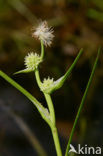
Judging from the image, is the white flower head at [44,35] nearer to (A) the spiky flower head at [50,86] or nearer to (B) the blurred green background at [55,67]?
(A) the spiky flower head at [50,86]

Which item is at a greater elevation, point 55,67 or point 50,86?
point 55,67

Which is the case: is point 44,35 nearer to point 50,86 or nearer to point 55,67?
point 50,86

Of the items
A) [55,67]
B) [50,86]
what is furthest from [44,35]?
[55,67]

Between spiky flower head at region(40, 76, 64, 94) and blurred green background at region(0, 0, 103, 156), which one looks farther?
blurred green background at region(0, 0, 103, 156)

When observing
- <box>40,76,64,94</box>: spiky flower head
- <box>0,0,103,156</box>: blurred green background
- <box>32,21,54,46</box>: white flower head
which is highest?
<box>0,0,103,156</box>: blurred green background

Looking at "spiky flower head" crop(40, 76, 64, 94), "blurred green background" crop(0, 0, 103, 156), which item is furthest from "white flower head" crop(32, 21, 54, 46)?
"blurred green background" crop(0, 0, 103, 156)

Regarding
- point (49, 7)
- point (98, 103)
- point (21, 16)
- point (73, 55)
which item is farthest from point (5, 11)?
point (98, 103)

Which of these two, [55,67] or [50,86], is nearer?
[50,86]

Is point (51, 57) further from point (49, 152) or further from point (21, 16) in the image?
point (49, 152)

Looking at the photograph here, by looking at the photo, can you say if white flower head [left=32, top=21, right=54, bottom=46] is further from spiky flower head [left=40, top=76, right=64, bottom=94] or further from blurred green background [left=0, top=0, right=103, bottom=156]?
blurred green background [left=0, top=0, right=103, bottom=156]
